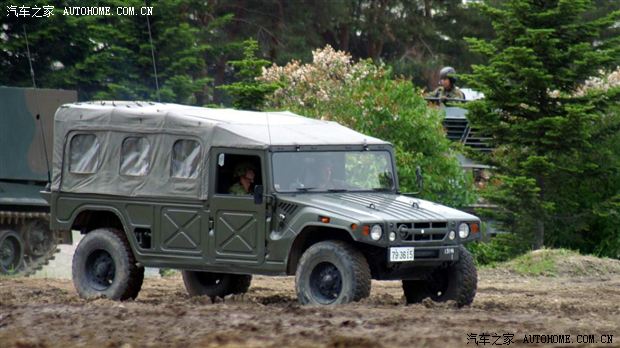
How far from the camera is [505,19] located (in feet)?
77.7

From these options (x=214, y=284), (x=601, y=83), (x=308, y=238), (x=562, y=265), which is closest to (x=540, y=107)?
(x=562, y=265)

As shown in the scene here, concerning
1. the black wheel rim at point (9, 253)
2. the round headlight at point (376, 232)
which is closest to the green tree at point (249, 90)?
the black wheel rim at point (9, 253)

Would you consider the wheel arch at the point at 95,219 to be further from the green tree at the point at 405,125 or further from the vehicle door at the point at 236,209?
the green tree at the point at 405,125

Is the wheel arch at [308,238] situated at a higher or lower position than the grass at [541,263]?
higher

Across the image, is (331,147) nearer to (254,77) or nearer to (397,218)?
(397,218)

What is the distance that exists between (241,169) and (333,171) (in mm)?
903

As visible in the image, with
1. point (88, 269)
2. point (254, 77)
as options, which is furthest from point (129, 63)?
point (88, 269)

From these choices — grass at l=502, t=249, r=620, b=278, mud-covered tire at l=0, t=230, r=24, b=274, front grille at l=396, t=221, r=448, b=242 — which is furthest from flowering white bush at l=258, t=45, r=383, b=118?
front grille at l=396, t=221, r=448, b=242

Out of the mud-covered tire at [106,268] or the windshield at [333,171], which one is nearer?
the windshield at [333,171]

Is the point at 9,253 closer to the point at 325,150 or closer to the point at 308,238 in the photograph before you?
the point at 325,150

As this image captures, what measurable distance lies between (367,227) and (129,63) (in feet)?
64.0

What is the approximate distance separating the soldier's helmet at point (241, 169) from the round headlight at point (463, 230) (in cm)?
205

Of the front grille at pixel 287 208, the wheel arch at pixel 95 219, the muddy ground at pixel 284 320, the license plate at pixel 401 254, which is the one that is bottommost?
the muddy ground at pixel 284 320

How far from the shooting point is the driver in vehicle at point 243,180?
14.6 metres
